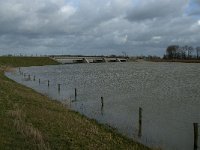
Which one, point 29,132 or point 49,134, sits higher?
point 29,132

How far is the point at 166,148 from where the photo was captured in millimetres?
19969

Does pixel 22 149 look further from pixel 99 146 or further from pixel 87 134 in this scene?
pixel 87 134

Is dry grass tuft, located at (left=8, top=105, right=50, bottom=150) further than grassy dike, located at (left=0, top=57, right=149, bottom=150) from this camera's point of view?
No

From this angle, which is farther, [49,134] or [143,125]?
[143,125]

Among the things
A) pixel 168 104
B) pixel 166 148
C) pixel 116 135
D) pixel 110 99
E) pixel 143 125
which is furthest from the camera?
pixel 110 99

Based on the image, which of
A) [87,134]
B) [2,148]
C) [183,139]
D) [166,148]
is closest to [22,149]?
[2,148]

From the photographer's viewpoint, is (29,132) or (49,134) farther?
(49,134)

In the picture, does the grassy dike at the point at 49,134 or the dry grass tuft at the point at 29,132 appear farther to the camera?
the grassy dike at the point at 49,134

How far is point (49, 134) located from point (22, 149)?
3.75 meters

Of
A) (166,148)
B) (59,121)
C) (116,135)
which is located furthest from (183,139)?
(59,121)

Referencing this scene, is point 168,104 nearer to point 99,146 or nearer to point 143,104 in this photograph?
point 143,104

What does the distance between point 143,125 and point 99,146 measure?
10013mm

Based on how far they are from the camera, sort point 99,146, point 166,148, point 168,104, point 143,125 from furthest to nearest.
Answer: point 168,104 → point 143,125 → point 166,148 → point 99,146

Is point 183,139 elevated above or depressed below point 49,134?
below
